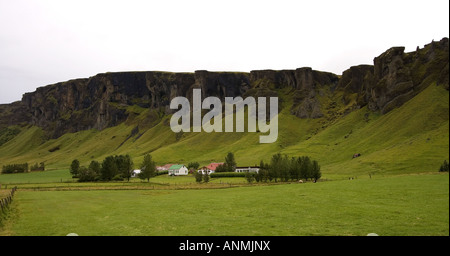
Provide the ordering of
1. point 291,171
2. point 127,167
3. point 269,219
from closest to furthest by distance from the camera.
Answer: point 269,219, point 291,171, point 127,167

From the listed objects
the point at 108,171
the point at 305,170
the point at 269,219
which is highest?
the point at 305,170

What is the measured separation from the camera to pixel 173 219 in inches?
1379

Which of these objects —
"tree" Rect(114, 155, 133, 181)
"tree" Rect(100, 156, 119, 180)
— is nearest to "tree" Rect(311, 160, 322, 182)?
"tree" Rect(114, 155, 133, 181)

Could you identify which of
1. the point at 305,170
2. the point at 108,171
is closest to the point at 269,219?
the point at 305,170

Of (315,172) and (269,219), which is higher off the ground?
(315,172)

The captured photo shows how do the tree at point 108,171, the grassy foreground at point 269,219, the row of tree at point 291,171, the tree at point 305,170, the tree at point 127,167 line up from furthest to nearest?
the tree at point 127,167 < the tree at point 108,171 < the row of tree at point 291,171 < the tree at point 305,170 < the grassy foreground at point 269,219

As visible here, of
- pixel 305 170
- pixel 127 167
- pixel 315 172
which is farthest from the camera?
pixel 127 167

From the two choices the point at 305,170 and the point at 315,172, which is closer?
the point at 315,172

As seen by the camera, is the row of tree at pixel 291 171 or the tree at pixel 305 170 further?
the row of tree at pixel 291 171

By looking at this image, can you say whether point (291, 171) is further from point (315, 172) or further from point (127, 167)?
point (127, 167)

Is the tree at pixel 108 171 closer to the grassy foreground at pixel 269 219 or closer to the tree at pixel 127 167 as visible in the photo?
the tree at pixel 127 167

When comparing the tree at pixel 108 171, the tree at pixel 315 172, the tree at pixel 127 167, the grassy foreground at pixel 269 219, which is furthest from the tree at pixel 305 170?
the tree at pixel 108 171

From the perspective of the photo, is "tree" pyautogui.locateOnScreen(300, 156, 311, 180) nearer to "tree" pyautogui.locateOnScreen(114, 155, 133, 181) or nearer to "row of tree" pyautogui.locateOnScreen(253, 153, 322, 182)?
"row of tree" pyautogui.locateOnScreen(253, 153, 322, 182)
